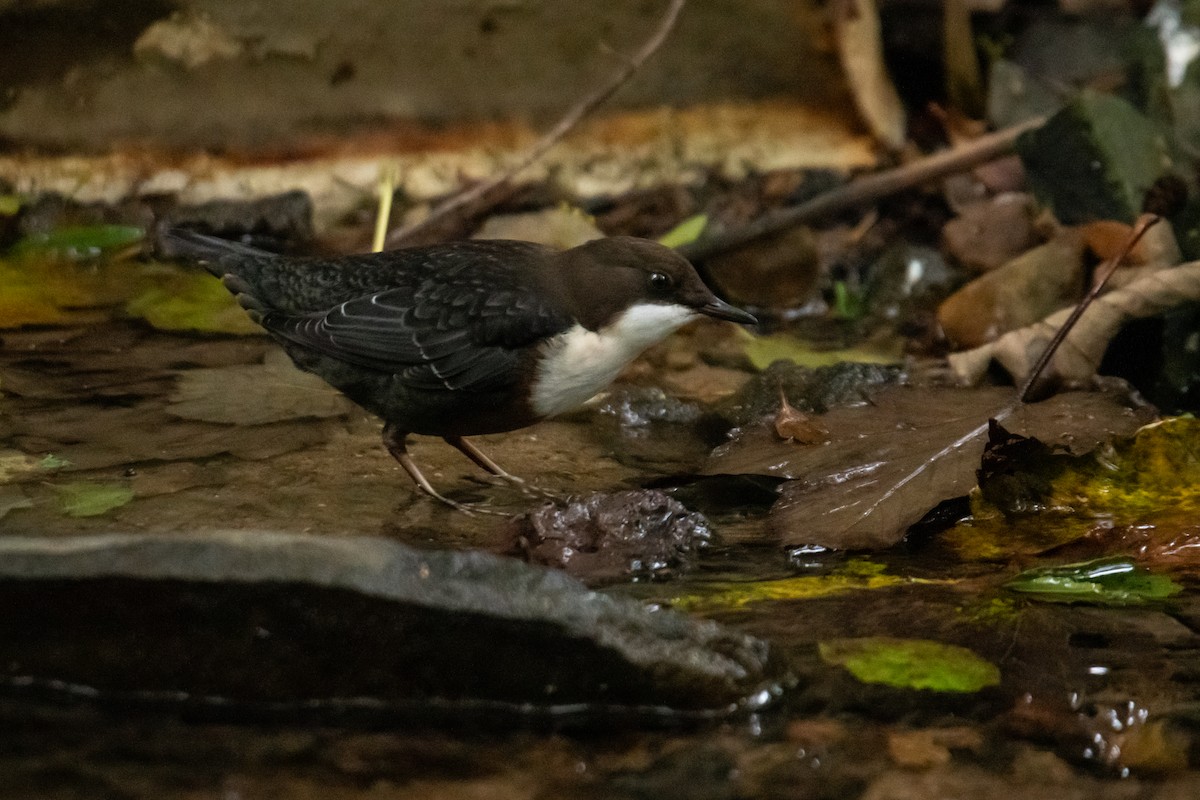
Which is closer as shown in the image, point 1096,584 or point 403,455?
point 1096,584

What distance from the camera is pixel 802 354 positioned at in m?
5.12

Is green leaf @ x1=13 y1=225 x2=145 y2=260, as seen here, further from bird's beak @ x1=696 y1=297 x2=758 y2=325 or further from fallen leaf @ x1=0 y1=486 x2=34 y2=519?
bird's beak @ x1=696 y1=297 x2=758 y2=325

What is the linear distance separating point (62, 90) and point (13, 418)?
2.56 m

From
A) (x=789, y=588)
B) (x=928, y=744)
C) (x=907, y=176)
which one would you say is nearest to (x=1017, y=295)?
(x=907, y=176)

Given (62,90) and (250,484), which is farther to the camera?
(62,90)

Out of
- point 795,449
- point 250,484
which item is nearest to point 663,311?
point 795,449

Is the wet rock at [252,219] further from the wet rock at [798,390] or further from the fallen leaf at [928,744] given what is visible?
the fallen leaf at [928,744]

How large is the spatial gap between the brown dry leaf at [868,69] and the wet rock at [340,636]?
4.84 m

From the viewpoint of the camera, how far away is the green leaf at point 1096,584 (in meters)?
3.15

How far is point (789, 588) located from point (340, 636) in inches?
43.2

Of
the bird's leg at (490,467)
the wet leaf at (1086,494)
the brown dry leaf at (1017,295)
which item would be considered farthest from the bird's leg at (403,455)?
the brown dry leaf at (1017,295)

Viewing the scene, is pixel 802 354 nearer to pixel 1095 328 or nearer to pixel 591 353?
pixel 1095 328

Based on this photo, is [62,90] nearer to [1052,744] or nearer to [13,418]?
[13,418]

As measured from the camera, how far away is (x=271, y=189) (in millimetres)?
6422
